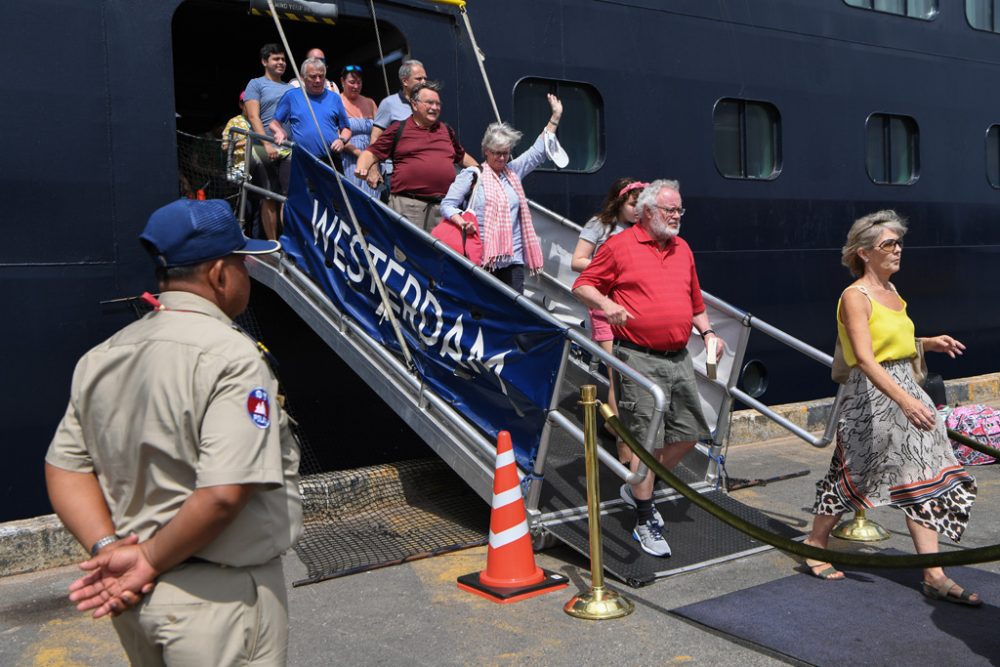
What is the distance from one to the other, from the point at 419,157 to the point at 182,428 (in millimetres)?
4455

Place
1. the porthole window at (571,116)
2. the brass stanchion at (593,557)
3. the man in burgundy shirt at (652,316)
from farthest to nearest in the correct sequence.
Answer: the porthole window at (571,116) < the man in burgundy shirt at (652,316) < the brass stanchion at (593,557)

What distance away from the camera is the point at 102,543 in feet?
7.14

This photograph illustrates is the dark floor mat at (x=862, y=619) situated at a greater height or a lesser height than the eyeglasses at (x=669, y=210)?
lesser

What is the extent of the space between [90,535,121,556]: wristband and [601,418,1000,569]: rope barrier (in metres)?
2.32

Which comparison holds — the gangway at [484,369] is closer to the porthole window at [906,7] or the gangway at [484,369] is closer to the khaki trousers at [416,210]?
the khaki trousers at [416,210]

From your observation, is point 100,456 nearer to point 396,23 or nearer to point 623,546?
point 623,546

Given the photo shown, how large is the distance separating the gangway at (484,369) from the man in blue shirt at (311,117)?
456 millimetres

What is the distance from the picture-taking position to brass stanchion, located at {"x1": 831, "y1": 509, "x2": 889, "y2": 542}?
5.67 metres

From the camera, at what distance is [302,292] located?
6.45 m

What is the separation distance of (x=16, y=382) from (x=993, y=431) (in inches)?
262

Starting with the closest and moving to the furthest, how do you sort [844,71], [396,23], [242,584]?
[242,584] → [396,23] → [844,71]

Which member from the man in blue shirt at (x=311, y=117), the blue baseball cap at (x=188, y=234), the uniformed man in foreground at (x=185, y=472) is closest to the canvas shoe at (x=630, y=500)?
the man in blue shirt at (x=311, y=117)

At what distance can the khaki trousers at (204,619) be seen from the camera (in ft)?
6.97

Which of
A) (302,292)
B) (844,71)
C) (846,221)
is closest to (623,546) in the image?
(302,292)
